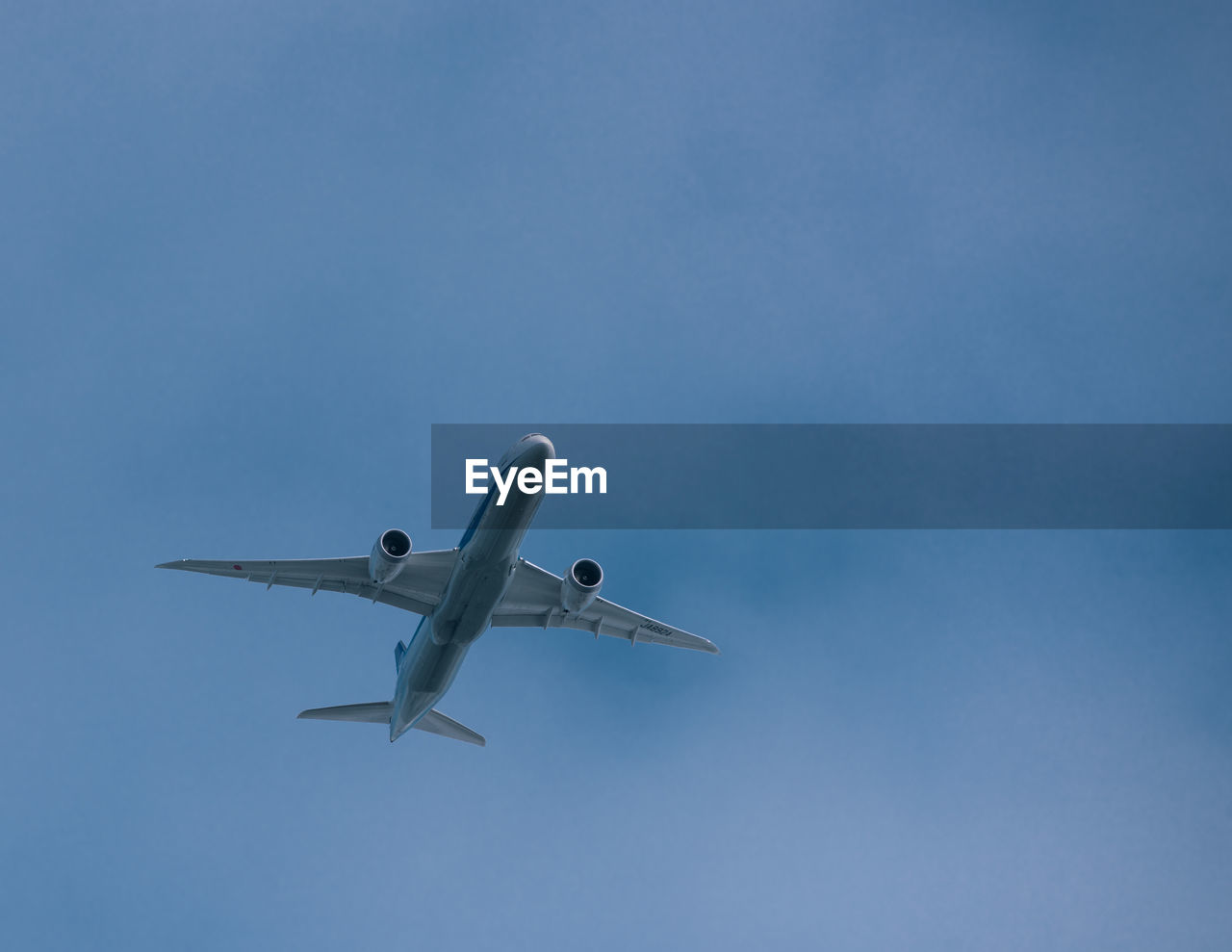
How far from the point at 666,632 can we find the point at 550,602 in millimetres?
5863

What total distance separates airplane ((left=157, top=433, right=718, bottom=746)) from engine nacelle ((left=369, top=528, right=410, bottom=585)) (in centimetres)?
4

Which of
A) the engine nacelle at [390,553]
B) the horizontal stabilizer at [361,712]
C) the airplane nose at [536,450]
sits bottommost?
the horizontal stabilizer at [361,712]

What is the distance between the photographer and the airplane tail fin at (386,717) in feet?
151

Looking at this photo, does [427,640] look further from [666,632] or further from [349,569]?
[666,632]

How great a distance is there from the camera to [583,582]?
40281 mm

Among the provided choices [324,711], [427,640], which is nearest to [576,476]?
[427,640]

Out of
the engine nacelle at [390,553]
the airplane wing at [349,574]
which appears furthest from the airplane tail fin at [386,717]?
the engine nacelle at [390,553]

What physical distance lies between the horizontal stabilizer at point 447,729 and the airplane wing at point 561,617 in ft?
19.7

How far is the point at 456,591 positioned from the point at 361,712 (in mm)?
12801

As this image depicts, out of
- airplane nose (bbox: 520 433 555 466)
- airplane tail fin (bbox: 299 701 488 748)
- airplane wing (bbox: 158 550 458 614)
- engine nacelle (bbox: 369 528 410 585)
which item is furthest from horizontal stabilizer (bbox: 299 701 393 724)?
airplane nose (bbox: 520 433 555 466)

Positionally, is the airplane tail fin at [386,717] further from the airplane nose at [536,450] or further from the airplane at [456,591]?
the airplane nose at [536,450]

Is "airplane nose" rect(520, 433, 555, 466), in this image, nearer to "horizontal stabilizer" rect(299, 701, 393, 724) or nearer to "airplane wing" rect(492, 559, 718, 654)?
"airplane wing" rect(492, 559, 718, 654)

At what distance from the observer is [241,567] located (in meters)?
41.4

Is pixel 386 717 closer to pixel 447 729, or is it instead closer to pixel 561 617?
pixel 447 729
